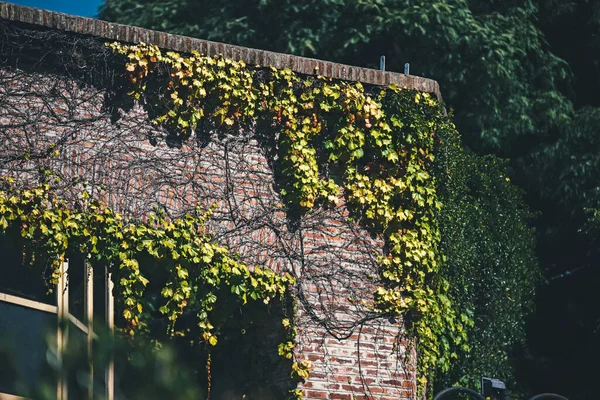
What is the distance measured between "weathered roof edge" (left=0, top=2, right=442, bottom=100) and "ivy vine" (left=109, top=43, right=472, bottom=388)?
78 mm

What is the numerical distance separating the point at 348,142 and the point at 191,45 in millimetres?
1680

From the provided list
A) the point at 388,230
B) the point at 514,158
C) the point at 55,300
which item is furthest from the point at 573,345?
the point at 55,300

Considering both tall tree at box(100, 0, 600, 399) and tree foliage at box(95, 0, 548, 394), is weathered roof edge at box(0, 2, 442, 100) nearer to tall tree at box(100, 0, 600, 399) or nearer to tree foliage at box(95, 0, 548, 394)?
tree foliage at box(95, 0, 548, 394)

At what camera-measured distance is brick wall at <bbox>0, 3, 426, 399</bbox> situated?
24.6 feet

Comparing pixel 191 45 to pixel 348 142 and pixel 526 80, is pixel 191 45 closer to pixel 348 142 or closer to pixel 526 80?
pixel 348 142

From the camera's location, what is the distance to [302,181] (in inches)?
325

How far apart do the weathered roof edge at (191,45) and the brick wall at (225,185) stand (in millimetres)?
10

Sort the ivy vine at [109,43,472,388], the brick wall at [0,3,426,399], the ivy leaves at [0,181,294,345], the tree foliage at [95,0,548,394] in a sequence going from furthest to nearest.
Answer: the tree foliage at [95,0,548,394]
the ivy vine at [109,43,472,388]
the brick wall at [0,3,426,399]
the ivy leaves at [0,181,294,345]

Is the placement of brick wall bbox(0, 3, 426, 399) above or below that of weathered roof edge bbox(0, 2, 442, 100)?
below

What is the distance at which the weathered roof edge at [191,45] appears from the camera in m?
7.54

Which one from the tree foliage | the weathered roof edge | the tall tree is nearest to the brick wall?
the weathered roof edge

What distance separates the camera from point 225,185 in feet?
26.5

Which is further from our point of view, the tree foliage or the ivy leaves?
the tree foliage

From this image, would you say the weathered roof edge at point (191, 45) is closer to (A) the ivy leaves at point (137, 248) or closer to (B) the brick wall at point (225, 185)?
(B) the brick wall at point (225, 185)
